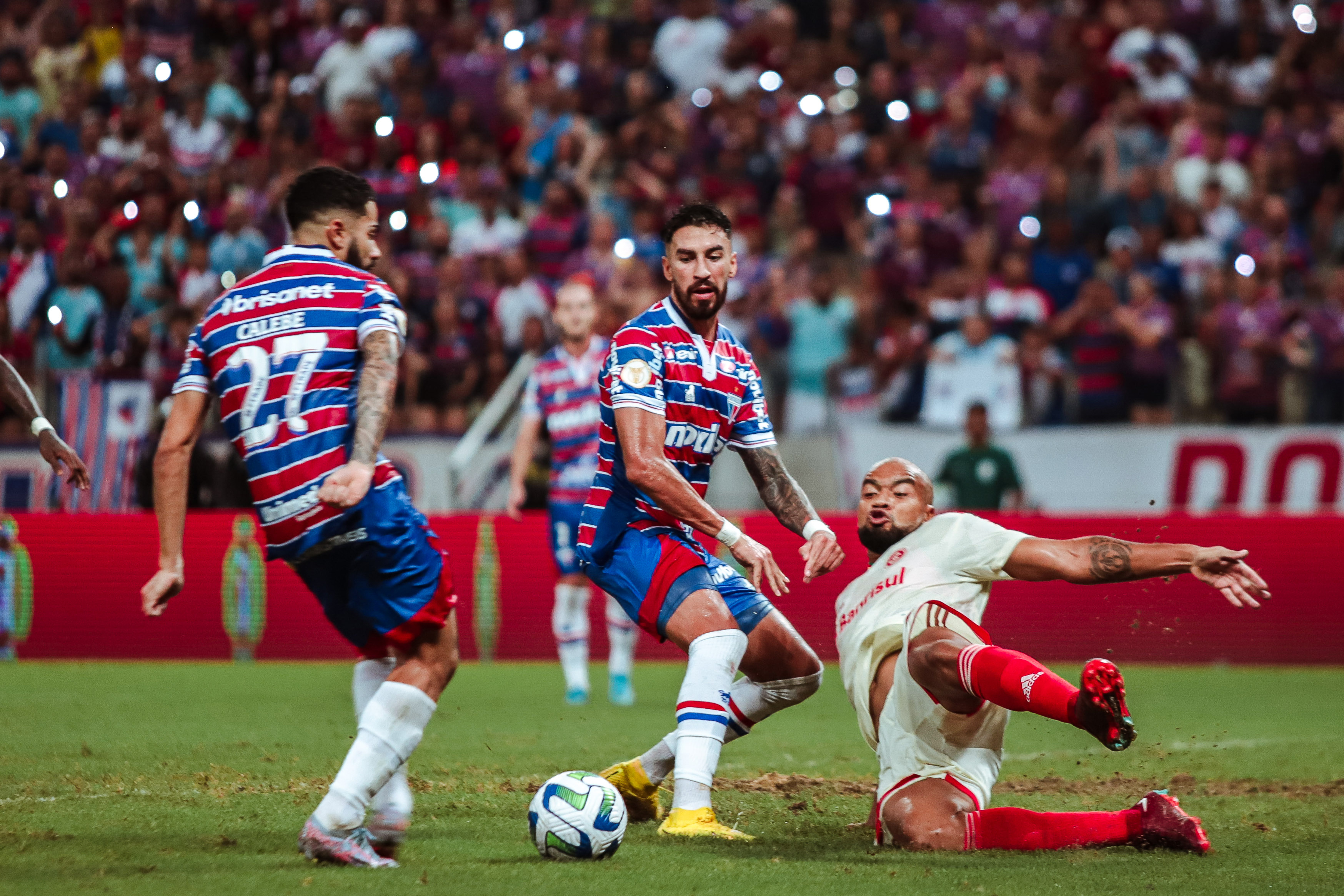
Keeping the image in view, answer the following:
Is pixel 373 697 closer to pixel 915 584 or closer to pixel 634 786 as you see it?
pixel 634 786

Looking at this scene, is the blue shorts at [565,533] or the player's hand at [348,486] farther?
the blue shorts at [565,533]

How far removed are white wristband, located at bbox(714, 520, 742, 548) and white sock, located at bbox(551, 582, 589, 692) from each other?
5310 millimetres

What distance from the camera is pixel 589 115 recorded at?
17.9m

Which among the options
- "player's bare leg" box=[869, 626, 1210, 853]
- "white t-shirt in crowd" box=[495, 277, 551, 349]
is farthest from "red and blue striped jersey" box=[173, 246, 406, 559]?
"white t-shirt in crowd" box=[495, 277, 551, 349]

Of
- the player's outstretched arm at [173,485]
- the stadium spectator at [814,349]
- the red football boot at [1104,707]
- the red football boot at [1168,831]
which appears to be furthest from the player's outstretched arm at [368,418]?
the stadium spectator at [814,349]

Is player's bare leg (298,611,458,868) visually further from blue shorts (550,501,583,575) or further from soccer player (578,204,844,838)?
blue shorts (550,501,583,575)

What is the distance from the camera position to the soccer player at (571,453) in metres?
10.4

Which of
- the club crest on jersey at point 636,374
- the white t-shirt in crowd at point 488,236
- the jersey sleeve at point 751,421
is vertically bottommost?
the jersey sleeve at point 751,421

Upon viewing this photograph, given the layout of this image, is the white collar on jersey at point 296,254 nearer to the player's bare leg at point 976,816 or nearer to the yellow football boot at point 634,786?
the yellow football boot at point 634,786

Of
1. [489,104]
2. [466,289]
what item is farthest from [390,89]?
[466,289]

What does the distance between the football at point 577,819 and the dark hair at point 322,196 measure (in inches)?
84.9

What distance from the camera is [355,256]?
5.40 m

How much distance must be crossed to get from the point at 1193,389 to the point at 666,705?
6.50 meters

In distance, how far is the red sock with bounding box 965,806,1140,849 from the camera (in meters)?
5.27
